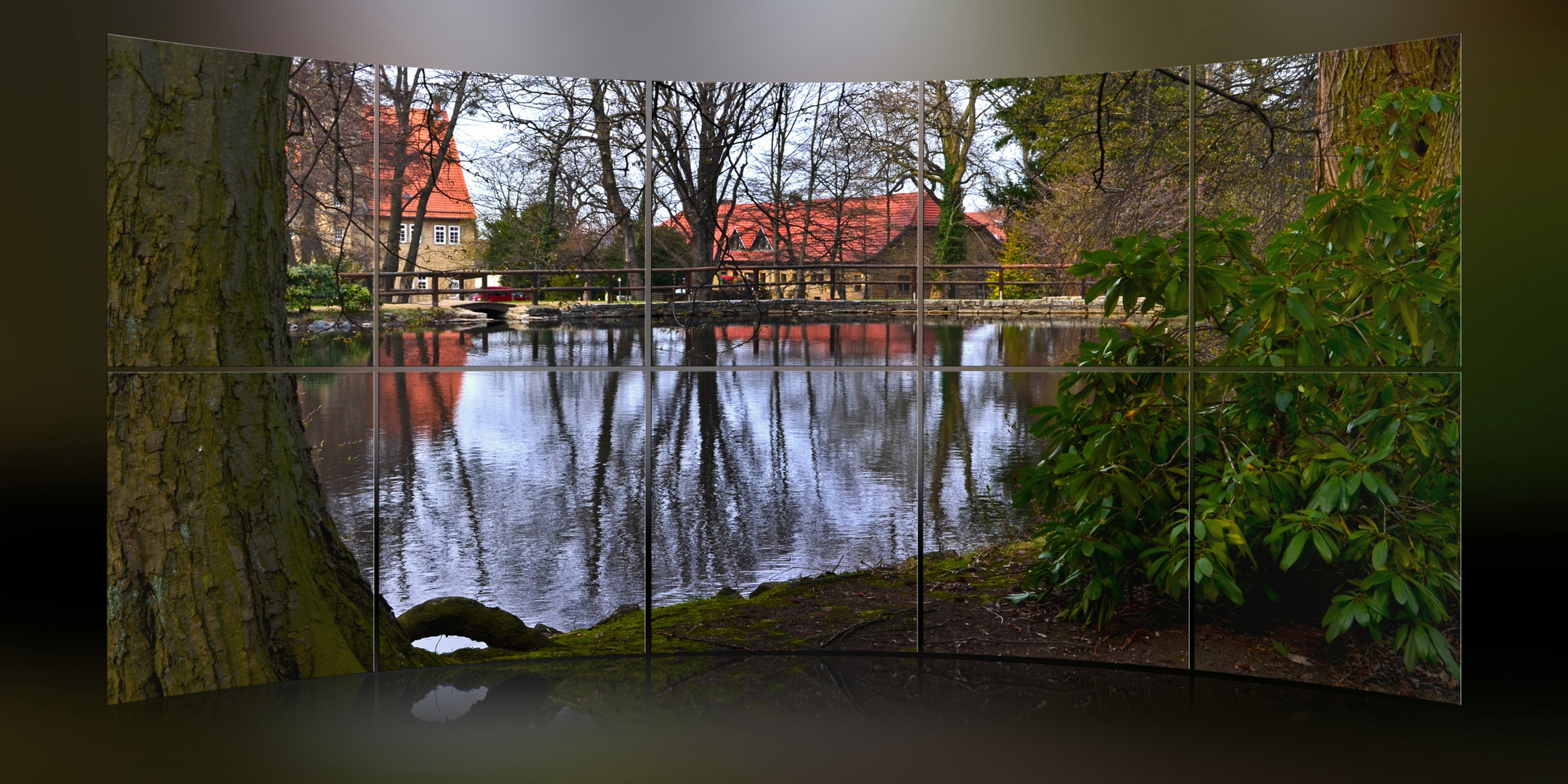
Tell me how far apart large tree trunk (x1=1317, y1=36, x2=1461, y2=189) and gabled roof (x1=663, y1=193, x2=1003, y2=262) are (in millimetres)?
2382

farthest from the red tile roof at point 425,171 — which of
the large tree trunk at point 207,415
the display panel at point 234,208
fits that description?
the large tree trunk at point 207,415

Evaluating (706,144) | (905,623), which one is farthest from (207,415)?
(905,623)

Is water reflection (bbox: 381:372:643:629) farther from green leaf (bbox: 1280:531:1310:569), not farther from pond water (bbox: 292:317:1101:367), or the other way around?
green leaf (bbox: 1280:531:1310:569)

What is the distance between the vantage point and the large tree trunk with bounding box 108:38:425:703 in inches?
225

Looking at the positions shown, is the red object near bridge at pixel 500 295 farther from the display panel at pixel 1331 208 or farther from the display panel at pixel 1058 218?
the display panel at pixel 1331 208

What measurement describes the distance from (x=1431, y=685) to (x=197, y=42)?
7203mm

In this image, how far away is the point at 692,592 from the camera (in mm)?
6797

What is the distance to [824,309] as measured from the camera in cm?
702

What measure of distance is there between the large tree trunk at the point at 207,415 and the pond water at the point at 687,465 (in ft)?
1.79

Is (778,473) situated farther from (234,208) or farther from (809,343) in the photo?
(234,208)

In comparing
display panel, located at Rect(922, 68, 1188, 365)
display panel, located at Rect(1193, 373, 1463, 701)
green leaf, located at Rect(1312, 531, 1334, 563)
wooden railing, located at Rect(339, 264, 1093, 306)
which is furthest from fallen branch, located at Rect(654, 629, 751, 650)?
green leaf, located at Rect(1312, 531, 1334, 563)

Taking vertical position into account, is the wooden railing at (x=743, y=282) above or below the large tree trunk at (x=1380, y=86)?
below

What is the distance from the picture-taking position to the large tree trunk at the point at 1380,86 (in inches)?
227

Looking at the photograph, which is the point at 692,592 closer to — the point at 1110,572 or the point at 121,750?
the point at 1110,572
